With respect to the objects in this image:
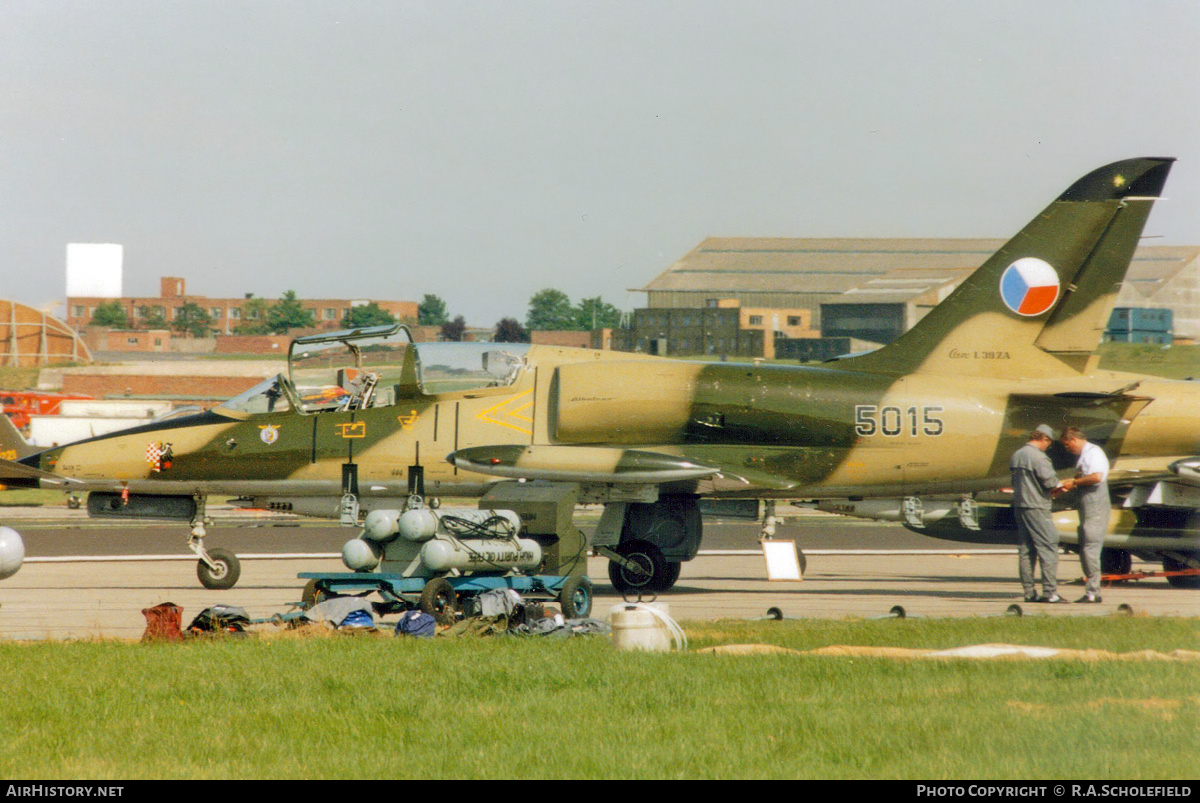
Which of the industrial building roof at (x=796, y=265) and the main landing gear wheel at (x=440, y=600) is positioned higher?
the industrial building roof at (x=796, y=265)

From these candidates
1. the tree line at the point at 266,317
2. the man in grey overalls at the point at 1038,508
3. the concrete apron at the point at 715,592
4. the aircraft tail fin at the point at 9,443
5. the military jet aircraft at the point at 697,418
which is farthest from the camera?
the tree line at the point at 266,317

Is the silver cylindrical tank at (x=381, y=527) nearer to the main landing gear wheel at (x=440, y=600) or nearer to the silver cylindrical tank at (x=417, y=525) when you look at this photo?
the silver cylindrical tank at (x=417, y=525)

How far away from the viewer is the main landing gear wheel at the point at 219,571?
589 inches

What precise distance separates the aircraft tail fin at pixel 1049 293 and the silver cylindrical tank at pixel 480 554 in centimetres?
575

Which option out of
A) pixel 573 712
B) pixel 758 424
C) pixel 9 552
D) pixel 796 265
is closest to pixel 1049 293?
pixel 758 424

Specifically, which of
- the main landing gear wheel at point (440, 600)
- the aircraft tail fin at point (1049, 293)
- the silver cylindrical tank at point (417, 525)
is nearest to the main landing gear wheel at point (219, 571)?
the silver cylindrical tank at point (417, 525)

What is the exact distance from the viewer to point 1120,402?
14305 mm

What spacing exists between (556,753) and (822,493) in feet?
30.9

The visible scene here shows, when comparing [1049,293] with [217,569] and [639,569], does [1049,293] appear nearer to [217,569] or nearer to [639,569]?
[639,569]

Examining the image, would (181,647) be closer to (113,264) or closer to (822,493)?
(822,493)

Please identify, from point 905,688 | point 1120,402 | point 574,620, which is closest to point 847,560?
point 1120,402

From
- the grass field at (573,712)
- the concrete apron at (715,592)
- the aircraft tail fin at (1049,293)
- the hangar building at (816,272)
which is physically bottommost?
the concrete apron at (715,592)

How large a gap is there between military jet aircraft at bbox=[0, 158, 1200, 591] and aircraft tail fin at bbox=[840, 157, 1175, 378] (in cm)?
2

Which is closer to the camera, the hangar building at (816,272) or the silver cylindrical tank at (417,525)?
the silver cylindrical tank at (417,525)
